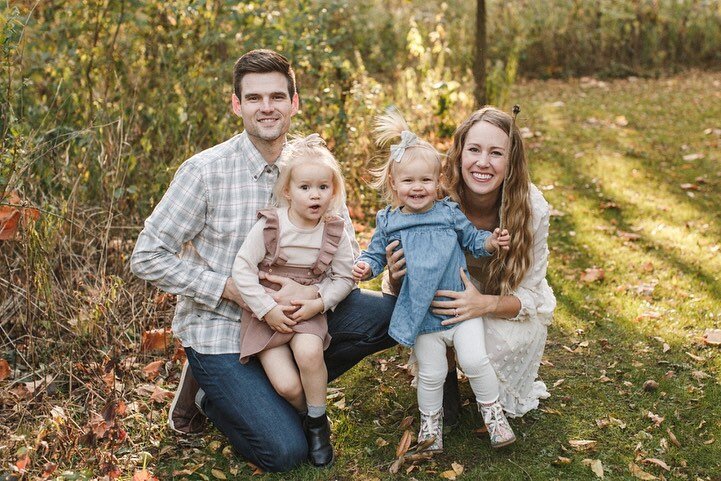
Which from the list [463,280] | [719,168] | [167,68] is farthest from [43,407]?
[719,168]

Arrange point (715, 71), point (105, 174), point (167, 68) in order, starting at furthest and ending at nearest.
Result: point (715, 71) < point (167, 68) < point (105, 174)

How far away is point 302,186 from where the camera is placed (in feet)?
10.4

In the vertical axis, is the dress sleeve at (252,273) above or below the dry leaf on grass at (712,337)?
above

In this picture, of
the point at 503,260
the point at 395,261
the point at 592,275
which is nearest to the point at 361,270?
the point at 395,261

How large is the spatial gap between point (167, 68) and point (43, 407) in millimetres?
2977

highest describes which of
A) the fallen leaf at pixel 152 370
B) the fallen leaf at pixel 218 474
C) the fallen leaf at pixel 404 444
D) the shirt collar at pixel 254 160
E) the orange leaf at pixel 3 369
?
the shirt collar at pixel 254 160

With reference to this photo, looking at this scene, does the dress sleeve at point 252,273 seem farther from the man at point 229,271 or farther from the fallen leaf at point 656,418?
the fallen leaf at point 656,418

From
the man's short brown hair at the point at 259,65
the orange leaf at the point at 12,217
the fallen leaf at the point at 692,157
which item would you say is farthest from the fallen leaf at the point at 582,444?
the fallen leaf at the point at 692,157

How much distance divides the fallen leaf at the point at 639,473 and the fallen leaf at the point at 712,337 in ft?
3.92

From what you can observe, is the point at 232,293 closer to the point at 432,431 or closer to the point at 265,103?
the point at 265,103

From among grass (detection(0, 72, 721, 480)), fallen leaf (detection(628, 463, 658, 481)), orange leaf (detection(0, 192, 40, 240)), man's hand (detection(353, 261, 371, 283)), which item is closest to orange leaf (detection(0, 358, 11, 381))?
grass (detection(0, 72, 721, 480))

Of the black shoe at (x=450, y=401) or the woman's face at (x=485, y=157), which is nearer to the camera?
the woman's face at (x=485, y=157)

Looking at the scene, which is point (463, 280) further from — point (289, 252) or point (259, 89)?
point (259, 89)

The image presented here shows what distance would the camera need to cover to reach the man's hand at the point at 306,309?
3158 mm
